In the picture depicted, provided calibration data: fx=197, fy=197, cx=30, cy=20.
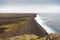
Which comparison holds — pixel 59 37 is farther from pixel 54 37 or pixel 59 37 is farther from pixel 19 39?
pixel 19 39

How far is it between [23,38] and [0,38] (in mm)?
2074

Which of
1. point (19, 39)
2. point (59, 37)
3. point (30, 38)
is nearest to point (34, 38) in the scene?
point (30, 38)

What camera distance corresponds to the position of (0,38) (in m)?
16.5

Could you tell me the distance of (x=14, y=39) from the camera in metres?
15.6

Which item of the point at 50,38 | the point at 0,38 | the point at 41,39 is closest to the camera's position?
the point at 50,38

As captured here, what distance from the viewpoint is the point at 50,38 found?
1443 cm

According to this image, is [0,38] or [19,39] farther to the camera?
[0,38]

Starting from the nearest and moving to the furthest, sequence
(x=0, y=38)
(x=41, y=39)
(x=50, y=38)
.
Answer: (x=50, y=38) < (x=41, y=39) < (x=0, y=38)

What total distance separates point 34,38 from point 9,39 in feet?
6.61

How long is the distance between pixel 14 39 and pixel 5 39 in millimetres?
827

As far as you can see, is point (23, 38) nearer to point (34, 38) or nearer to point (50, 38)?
point (34, 38)

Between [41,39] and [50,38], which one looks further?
[41,39]

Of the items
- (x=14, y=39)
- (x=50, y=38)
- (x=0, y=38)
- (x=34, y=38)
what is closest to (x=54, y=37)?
(x=50, y=38)

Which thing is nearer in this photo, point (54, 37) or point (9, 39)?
point (54, 37)
